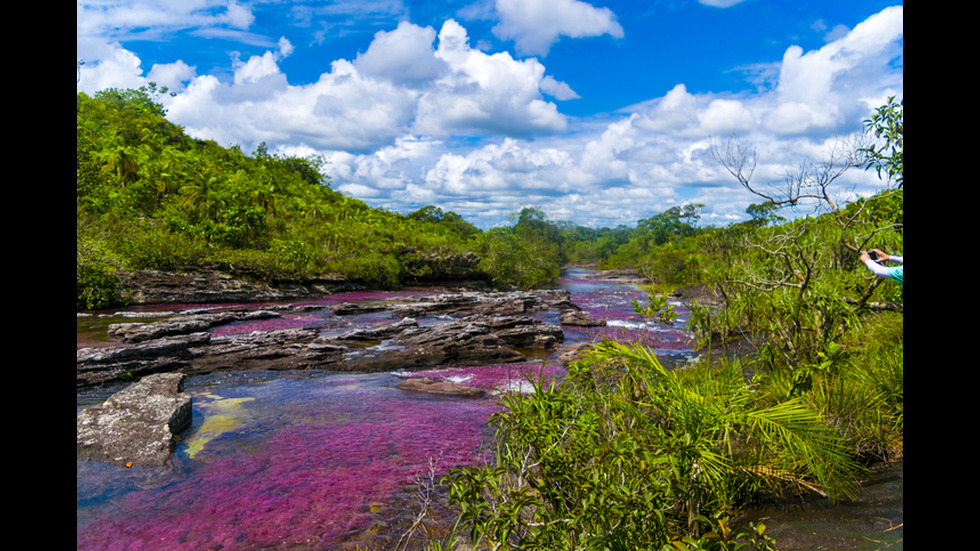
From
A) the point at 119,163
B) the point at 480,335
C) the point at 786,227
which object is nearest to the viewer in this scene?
the point at 786,227

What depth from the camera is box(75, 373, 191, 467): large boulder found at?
7859 millimetres

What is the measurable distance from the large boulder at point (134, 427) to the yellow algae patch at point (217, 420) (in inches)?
13.6

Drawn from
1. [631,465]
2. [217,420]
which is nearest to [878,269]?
[631,465]

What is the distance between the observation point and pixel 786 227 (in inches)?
352

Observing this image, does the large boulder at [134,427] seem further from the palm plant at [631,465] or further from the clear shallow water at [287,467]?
the palm plant at [631,465]

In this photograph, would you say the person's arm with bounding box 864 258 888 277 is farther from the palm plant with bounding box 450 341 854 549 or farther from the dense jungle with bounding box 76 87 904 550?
the palm plant with bounding box 450 341 854 549

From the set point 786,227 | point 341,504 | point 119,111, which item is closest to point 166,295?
point 341,504

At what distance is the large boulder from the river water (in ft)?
Answer: 0.85

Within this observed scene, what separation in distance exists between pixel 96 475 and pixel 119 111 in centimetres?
7407

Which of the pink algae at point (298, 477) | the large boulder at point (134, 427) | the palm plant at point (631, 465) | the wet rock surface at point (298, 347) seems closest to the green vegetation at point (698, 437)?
the palm plant at point (631, 465)

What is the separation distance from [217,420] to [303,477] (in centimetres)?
372

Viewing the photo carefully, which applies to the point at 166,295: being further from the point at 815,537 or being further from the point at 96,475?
the point at 815,537

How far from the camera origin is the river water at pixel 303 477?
19.4 feet

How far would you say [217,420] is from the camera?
10.2 m
